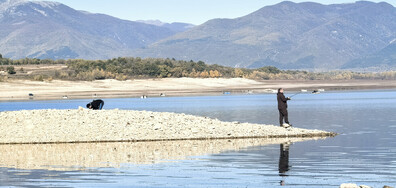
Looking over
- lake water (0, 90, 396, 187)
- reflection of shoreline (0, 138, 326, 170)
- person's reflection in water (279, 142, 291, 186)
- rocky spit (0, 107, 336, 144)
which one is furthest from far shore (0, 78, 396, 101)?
lake water (0, 90, 396, 187)

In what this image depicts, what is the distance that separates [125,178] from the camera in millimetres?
17391

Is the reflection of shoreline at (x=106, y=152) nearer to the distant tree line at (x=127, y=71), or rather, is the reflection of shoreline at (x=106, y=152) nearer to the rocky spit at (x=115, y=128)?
the rocky spit at (x=115, y=128)

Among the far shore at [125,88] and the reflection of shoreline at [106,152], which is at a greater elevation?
the reflection of shoreline at [106,152]

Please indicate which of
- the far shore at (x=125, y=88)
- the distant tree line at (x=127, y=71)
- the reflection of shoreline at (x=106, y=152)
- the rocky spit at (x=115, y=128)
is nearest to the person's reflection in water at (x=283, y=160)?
the reflection of shoreline at (x=106, y=152)

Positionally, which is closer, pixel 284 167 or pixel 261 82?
pixel 284 167

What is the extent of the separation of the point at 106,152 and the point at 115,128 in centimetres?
504

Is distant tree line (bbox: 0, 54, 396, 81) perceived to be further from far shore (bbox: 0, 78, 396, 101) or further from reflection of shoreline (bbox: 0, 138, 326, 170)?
reflection of shoreline (bbox: 0, 138, 326, 170)

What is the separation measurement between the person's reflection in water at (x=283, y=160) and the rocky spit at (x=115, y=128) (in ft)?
10.8

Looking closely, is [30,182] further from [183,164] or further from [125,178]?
[183,164]

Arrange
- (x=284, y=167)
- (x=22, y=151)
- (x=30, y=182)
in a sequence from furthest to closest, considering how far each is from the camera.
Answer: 1. (x=22, y=151)
2. (x=284, y=167)
3. (x=30, y=182)

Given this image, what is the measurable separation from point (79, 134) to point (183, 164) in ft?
29.2

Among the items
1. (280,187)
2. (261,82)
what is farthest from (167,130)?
(261,82)

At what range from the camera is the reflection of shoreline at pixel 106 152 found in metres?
20.6

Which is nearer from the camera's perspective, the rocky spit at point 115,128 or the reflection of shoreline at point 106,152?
the reflection of shoreline at point 106,152
